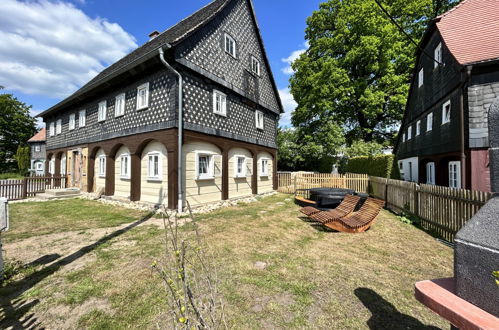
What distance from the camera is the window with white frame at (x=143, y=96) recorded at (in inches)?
381

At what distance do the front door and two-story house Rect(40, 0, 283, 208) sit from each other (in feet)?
0.23

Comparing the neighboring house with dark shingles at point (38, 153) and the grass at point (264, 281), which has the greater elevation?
the neighboring house with dark shingles at point (38, 153)

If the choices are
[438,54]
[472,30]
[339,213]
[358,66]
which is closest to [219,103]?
[339,213]

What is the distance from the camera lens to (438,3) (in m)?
20.2

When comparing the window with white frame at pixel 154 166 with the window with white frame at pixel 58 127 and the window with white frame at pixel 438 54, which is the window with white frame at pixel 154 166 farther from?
the window with white frame at pixel 438 54

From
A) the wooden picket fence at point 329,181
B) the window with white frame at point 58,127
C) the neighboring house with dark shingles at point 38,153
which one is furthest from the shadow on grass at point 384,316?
the neighboring house with dark shingles at point 38,153

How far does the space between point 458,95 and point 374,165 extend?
6.28m

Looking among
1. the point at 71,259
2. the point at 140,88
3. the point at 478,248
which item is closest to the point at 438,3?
the point at 140,88

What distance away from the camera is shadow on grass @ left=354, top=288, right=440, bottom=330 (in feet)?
8.30

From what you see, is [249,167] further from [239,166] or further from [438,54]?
[438,54]

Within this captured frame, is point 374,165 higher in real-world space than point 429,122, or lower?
lower

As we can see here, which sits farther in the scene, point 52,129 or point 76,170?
point 52,129

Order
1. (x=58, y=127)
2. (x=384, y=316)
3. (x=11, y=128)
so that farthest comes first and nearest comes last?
(x=11, y=128), (x=58, y=127), (x=384, y=316)

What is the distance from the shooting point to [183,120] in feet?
28.6
